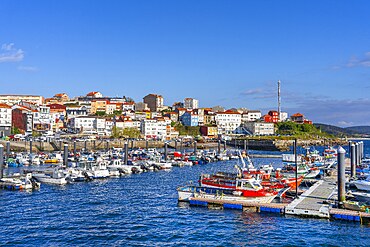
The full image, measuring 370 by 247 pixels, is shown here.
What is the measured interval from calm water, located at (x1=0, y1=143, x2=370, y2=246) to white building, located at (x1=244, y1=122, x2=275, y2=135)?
105 m

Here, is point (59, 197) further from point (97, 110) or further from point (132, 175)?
point (97, 110)

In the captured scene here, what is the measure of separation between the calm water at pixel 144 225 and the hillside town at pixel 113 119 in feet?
235

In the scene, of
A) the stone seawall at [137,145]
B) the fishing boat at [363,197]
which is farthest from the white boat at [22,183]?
the stone seawall at [137,145]

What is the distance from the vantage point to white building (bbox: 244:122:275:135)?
133500 millimetres

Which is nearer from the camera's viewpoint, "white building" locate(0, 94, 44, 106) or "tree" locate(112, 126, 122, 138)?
"tree" locate(112, 126, 122, 138)

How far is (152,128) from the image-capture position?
120312mm

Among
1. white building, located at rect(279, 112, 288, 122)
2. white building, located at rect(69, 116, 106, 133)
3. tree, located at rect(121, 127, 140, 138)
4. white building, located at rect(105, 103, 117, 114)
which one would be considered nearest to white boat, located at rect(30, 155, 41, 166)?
tree, located at rect(121, 127, 140, 138)

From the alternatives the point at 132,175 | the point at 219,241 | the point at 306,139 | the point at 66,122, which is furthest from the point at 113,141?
the point at 219,241

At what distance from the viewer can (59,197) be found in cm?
3030

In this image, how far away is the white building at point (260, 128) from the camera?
134m

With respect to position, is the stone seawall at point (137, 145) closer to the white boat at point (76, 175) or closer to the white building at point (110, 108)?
A: the white boat at point (76, 175)

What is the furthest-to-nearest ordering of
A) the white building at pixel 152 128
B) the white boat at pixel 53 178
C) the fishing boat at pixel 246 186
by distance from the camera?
the white building at pixel 152 128
the white boat at pixel 53 178
the fishing boat at pixel 246 186

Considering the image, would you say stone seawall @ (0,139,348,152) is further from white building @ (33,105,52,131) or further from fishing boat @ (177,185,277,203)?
fishing boat @ (177,185,277,203)

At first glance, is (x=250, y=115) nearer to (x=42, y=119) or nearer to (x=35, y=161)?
(x=42, y=119)
